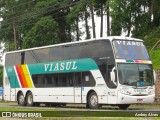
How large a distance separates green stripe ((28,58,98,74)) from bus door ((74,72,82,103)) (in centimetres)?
38

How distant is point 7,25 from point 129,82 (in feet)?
165

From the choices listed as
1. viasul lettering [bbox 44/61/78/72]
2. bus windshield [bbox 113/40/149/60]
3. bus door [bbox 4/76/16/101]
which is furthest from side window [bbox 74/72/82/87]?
bus door [bbox 4/76/16/101]

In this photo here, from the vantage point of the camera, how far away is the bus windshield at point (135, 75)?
24797mm

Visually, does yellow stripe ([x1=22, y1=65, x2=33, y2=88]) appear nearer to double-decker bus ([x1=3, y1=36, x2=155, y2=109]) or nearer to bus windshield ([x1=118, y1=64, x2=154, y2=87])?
double-decker bus ([x1=3, y1=36, x2=155, y2=109])

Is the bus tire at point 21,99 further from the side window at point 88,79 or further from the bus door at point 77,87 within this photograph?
the side window at point 88,79

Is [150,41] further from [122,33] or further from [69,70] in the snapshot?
[69,70]

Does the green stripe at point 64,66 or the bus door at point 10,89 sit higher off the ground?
the green stripe at point 64,66

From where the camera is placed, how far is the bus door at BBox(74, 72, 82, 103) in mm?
27484


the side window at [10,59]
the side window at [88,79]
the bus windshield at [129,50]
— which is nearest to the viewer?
the bus windshield at [129,50]

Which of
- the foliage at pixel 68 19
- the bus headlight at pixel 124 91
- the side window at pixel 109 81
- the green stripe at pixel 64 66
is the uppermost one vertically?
the foliage at pixel 68 19

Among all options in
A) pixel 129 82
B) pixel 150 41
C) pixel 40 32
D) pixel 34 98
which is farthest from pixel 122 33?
pixel 129 82

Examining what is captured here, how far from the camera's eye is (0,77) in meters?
58.4

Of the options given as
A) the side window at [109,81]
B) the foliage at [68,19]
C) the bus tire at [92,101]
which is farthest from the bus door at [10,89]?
the foliage at [68,19]

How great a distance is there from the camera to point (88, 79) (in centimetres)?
2677
